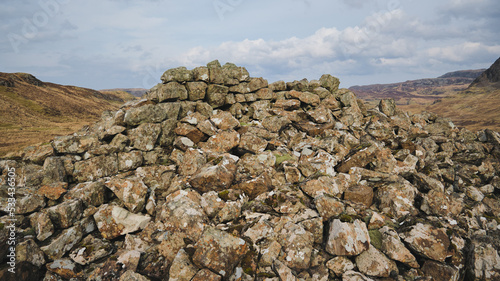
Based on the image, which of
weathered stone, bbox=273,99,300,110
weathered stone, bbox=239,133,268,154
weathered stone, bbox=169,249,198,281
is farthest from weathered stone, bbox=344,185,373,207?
weathered stone, bbox=273,99,300,110

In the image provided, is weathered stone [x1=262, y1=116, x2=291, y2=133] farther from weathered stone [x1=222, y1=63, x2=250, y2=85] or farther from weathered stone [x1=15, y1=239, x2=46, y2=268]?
weathered stone [x1=15, y1=239, x2=46, y2=268]

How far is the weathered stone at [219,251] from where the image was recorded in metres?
8.65

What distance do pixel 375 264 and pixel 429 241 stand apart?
2.77 metres

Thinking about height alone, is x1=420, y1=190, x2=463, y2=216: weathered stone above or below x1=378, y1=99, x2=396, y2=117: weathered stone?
below

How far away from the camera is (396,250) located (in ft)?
31.2

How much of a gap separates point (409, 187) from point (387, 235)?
4975mm

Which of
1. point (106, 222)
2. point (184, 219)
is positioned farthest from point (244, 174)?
point (106, 222)

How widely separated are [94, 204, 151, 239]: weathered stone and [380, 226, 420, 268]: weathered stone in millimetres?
11747

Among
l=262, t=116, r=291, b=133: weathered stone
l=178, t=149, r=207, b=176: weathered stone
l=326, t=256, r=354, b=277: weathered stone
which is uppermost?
l=262, t=116, r=291, b=133: weathered stone

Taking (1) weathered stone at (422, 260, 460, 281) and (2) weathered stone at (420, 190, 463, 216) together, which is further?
(2) weathered stone at (420, 190, 463, 216)

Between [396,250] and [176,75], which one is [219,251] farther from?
[176,75]

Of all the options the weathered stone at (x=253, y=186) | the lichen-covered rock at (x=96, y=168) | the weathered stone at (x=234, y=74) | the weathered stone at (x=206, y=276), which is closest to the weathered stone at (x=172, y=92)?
the weathered stone at (x=234, y=74)

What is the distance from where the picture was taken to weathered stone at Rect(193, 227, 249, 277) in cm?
865

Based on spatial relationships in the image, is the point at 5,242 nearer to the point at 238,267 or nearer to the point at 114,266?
the point at 114,266
